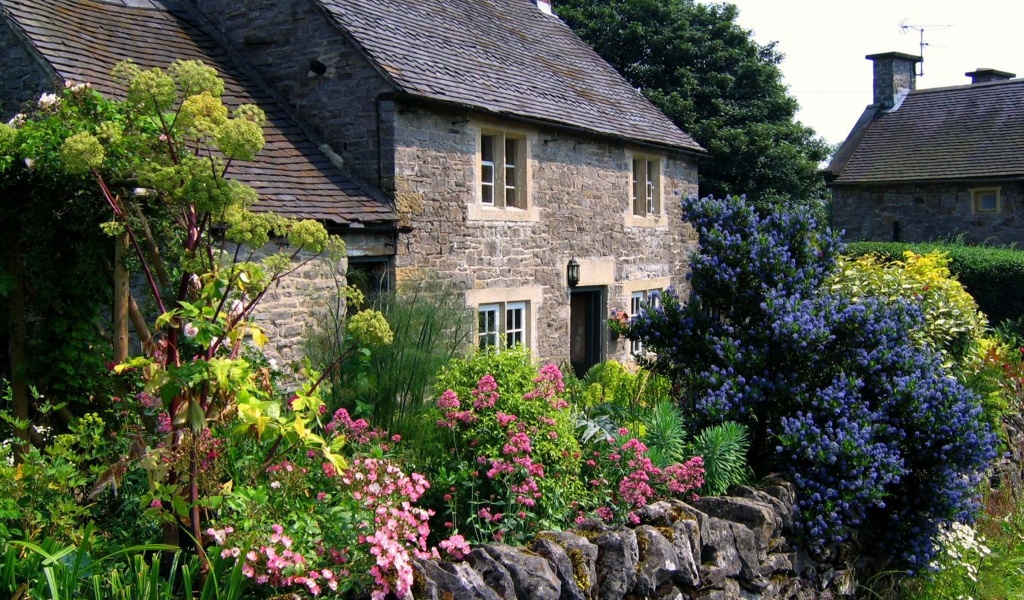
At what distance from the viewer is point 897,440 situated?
7641 millimetres

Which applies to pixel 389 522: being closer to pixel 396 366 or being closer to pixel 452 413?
pixel 452 413

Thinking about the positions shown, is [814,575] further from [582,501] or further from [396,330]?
[396,330]

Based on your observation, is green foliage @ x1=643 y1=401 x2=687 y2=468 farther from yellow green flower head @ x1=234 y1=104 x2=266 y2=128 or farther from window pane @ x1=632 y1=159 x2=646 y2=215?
window pane @ x1=632 y1=159 x2=646 y2=215

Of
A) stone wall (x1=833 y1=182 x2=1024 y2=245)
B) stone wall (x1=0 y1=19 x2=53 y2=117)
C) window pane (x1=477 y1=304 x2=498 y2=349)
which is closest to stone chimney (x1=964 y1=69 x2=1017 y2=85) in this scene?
stone wall (x1=833 y1=182 x2=1024 y2=245)

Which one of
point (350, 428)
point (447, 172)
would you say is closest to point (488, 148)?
point (447, 172)

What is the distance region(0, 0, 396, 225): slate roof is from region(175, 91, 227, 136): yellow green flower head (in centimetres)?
415

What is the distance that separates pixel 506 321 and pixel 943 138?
18.3 meters

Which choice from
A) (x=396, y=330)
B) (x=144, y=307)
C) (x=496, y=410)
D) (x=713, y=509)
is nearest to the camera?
(x=496, y=410)

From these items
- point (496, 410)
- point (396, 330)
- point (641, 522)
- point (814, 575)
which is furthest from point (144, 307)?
point (814, 575)

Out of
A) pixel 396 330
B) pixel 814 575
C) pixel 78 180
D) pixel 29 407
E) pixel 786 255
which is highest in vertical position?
pixel 78 180

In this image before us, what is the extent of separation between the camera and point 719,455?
7.15 m

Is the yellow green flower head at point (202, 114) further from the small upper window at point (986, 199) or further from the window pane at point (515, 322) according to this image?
the small upper window at point (986, 199)

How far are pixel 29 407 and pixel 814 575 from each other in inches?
262

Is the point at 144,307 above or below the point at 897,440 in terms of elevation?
above
